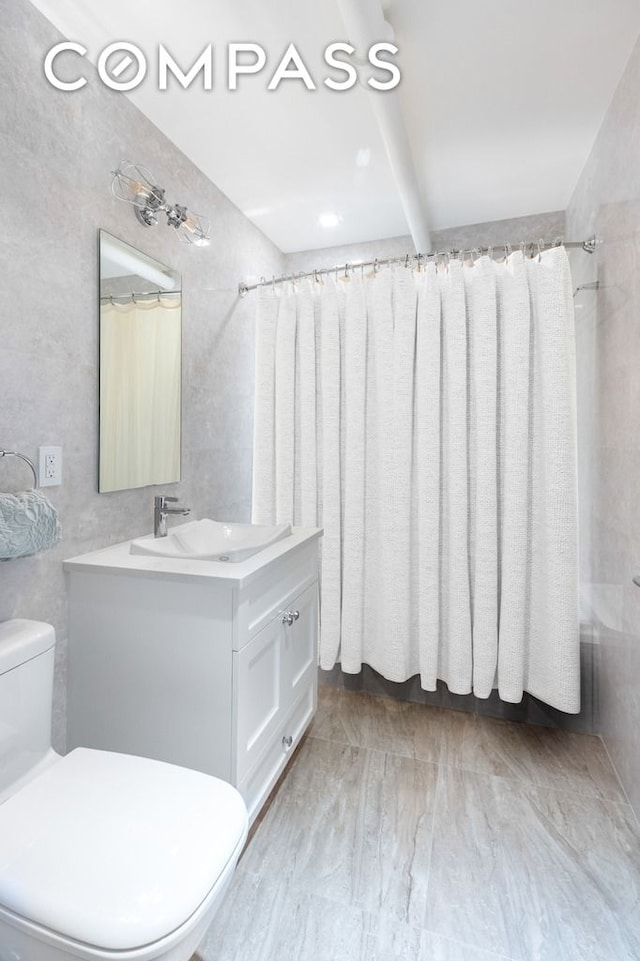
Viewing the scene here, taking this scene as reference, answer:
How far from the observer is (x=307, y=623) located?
185 cm

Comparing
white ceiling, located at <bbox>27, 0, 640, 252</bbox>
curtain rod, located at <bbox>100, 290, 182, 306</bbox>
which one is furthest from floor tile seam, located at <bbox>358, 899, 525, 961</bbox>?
white ceiling, located at <bbox>27, 0, 640, 252</bbox>

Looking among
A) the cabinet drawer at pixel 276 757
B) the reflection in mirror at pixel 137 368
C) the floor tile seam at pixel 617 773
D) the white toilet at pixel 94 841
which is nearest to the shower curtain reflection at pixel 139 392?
the reflection in mirror at pixel 137 368

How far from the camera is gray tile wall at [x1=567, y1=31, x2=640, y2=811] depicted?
A: 152cm

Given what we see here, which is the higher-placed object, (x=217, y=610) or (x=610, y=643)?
(x=217, y=610)

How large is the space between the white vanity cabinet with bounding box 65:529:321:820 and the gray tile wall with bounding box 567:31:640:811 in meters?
1.16

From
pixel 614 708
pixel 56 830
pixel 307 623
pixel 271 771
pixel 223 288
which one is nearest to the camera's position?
pixel 56 830

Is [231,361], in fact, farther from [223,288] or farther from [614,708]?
[614,708]

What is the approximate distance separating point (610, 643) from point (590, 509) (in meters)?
0.54

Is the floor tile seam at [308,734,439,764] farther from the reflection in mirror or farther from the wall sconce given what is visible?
the wall sconce

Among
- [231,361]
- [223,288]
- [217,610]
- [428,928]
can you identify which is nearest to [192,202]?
[223,288]

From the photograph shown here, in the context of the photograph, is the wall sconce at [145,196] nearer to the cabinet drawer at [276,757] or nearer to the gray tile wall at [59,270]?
the gray tile wall at [59,270]

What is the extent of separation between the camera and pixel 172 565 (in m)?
1.37

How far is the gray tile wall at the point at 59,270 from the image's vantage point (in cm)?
126

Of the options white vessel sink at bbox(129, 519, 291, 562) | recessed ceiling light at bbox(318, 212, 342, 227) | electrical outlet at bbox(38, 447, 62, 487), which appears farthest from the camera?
recessed ceiling light at bbox(318, 212, 342, 227)
